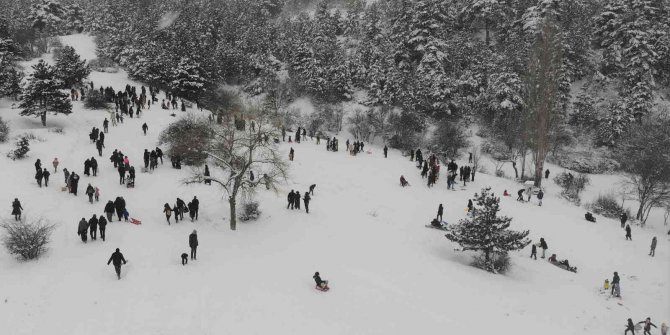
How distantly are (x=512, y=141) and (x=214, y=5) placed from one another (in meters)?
51.4

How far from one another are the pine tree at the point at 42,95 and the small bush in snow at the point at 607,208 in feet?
124

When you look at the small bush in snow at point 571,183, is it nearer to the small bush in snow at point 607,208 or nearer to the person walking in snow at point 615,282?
the small bush in snow at point 607,208

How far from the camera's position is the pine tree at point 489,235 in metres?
21.0

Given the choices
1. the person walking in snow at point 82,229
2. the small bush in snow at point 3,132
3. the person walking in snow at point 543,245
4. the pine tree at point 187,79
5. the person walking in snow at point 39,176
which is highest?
the pine tree at point 187,79

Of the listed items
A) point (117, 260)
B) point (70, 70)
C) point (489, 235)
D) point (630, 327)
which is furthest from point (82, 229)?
point (70, 70)

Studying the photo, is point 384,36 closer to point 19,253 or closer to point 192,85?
point 192,85

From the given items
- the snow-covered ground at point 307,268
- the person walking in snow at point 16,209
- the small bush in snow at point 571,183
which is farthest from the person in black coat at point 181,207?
the small bush in snow at point 571,183

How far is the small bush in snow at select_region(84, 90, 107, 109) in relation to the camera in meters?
37.1

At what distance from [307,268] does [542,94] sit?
26523 millimetres

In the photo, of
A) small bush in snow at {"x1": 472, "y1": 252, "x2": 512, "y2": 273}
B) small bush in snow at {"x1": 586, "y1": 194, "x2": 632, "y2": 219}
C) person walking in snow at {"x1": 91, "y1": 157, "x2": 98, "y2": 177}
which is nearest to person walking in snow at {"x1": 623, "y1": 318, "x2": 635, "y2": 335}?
small bush in snow at {"x1": 472, "y1": 252, "x2": 512, "y2": 273}

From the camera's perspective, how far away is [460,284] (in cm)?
1873

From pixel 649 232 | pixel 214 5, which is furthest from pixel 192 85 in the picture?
pixel 649 232

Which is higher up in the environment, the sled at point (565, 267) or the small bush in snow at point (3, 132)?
the small bush in snow at point (3, 132)

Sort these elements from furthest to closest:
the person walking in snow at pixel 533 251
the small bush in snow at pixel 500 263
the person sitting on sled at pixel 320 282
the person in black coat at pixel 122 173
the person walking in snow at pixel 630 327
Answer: the person in black coat at pixel 122 173 < the person walking in snow at pixel 533 251 < the small bush in snow at pixel 500 263 < the person walking in snow at pixel 630 327 < the person sitting on sled at pixel 320 282
